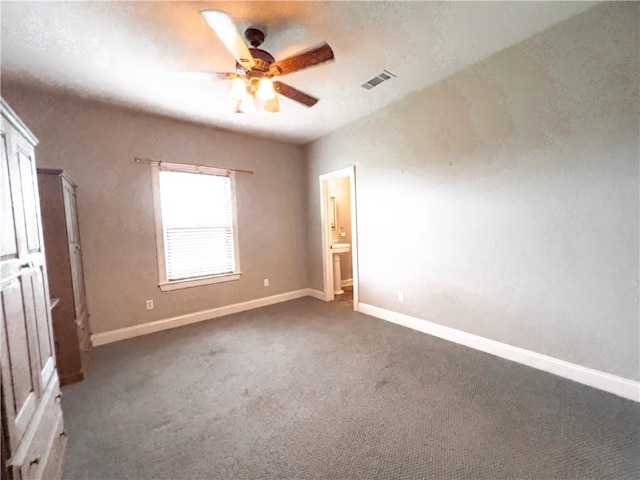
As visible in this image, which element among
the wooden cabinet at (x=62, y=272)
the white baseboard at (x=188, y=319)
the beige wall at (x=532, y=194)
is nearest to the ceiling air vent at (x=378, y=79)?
the beige wall at (x=532, y=194)

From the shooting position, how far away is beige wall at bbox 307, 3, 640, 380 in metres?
1.84

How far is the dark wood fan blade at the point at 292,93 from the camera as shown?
2.13m

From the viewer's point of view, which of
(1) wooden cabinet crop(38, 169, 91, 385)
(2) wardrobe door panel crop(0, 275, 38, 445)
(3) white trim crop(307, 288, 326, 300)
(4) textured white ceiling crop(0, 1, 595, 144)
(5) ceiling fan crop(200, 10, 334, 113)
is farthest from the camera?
(3) white trim crop(307, 288, 326, 300)

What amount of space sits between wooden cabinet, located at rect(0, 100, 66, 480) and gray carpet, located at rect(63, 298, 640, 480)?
1.44 feet

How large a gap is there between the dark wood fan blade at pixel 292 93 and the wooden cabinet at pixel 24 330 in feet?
5.16

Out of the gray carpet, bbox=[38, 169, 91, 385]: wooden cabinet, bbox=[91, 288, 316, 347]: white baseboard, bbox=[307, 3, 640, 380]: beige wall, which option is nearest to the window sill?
bbox=[91, 288, 316, 347]: white baseboard

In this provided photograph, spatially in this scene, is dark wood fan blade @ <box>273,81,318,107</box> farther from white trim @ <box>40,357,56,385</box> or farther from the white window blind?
white trim @ <box>40,357,56,385</box>

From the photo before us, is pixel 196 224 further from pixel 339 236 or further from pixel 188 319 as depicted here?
pixel 339 236

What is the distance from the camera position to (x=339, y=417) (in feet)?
5.80

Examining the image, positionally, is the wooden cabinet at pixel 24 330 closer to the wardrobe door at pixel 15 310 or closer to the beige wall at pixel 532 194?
the wardrobe door at pixel 15 310

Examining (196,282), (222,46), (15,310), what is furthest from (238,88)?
(196,282)

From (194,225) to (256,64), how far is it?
2.40 m

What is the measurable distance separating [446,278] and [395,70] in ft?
7.10

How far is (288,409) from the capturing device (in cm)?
187
